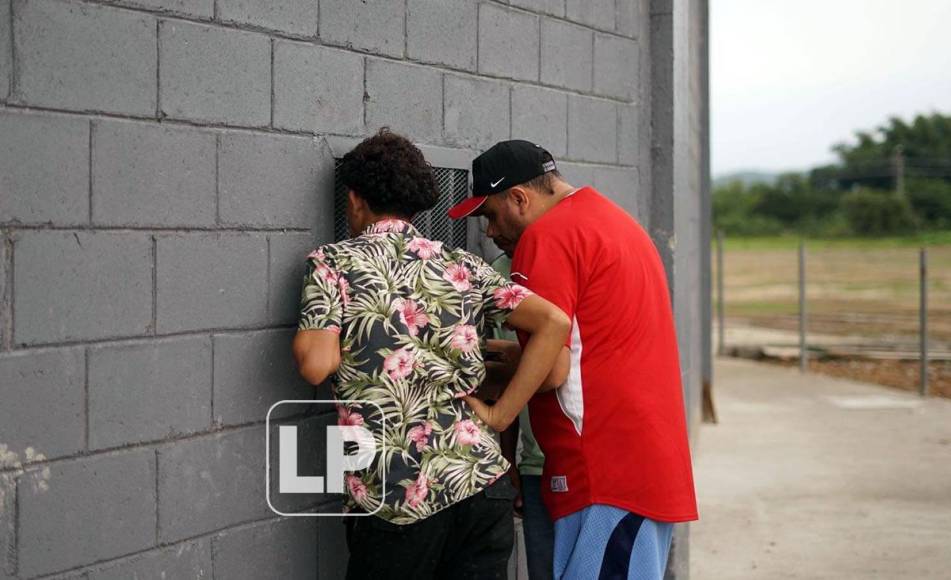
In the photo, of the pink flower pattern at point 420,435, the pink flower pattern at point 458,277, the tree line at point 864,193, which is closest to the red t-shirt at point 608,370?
the pink flower pattern at point 458,277

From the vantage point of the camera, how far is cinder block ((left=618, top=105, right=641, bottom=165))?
206 inches

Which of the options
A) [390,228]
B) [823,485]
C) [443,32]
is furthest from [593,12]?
[823,485]

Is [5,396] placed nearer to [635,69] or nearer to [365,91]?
[365,91]

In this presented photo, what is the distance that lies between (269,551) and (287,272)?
807mm

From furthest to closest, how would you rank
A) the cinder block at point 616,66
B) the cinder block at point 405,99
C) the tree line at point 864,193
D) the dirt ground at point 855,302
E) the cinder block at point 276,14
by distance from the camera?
the tree line at point 864,193 → the dirt ground at point 855,302 → the cinder block at point 616,66 → the cinder block at point 405,99 → the cinder block at point 276,14

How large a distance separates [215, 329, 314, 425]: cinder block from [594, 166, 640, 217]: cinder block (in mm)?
2004

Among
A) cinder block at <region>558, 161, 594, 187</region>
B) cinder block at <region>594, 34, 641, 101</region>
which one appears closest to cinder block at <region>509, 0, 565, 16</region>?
cinder block at <region>594, 34, 641, 101</region>

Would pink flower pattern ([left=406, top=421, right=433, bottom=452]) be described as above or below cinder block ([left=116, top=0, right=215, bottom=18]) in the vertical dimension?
below

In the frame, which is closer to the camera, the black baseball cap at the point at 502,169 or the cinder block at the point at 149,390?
the cinder block at the point at 149,390

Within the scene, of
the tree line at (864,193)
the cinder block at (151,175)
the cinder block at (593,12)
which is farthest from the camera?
the tree line at (864,193)

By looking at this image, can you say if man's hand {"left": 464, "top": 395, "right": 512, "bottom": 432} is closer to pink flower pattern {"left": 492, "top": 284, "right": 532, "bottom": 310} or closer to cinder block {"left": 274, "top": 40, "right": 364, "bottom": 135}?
pink flower pattern {"left": 492, "top": 284, "right": 532, "bottom": 310}

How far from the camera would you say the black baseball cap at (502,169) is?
11.4 feet

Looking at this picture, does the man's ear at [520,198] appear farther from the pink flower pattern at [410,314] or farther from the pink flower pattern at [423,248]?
the pink flower pattern at [410,314]

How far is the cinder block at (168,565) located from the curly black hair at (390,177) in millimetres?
1025
